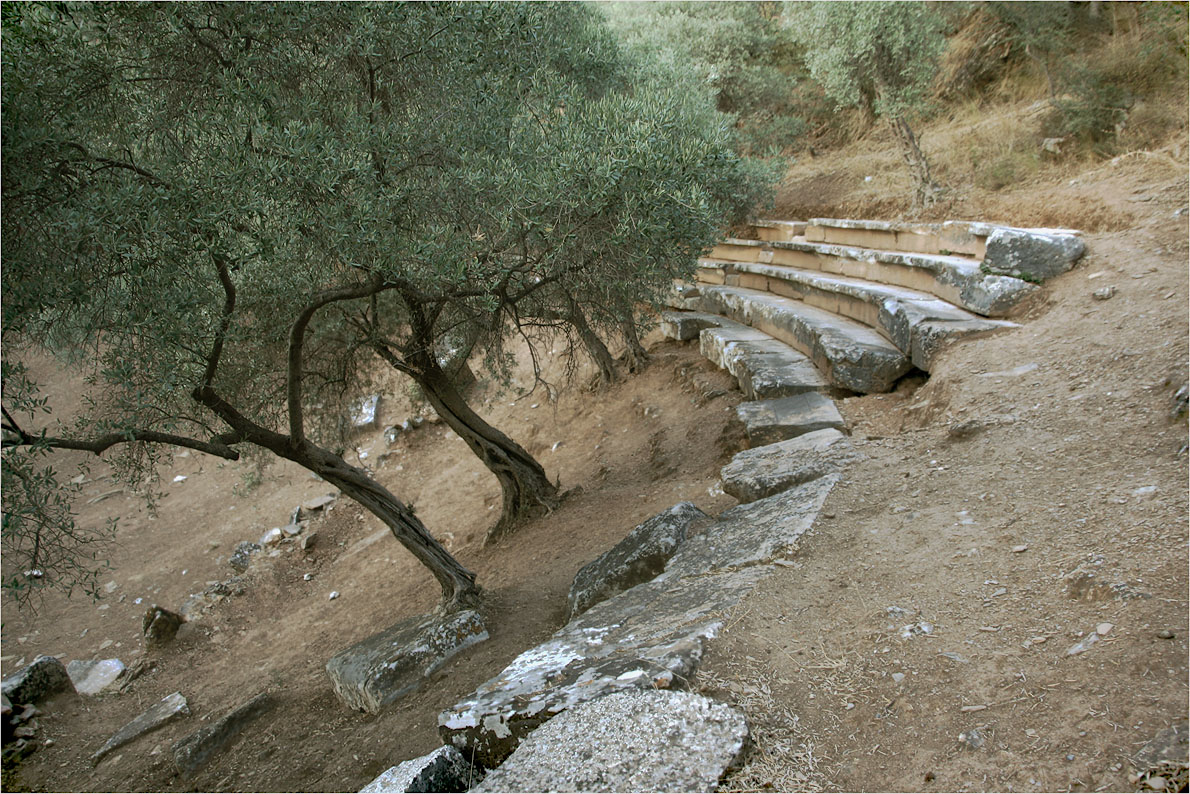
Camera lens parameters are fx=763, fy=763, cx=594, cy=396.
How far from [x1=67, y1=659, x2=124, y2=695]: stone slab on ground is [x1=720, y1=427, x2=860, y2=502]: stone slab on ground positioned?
277 inches

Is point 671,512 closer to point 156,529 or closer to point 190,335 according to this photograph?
point 190,335

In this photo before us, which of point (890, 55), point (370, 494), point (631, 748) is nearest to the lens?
point (631, 748)

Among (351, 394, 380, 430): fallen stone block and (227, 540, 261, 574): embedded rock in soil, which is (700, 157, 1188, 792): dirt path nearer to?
(227, 540, 261, 574): embedded rock in soil

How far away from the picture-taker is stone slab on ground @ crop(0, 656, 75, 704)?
740cm

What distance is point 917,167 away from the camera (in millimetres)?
10984

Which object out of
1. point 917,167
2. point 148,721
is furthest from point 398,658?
point 917,167

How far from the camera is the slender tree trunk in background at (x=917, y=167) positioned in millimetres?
10820

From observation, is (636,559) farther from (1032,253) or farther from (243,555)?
(243,555)

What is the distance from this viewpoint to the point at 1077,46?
39.4 ft

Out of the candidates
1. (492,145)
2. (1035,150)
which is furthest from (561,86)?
(1035,150)

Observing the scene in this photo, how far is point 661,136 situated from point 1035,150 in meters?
7.69

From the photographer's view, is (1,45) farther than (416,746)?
No

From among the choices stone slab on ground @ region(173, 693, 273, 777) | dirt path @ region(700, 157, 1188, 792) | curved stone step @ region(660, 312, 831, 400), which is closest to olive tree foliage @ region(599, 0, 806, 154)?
curved stone step @ region(660, 312, 831, 400)

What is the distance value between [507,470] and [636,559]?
3804 mm
